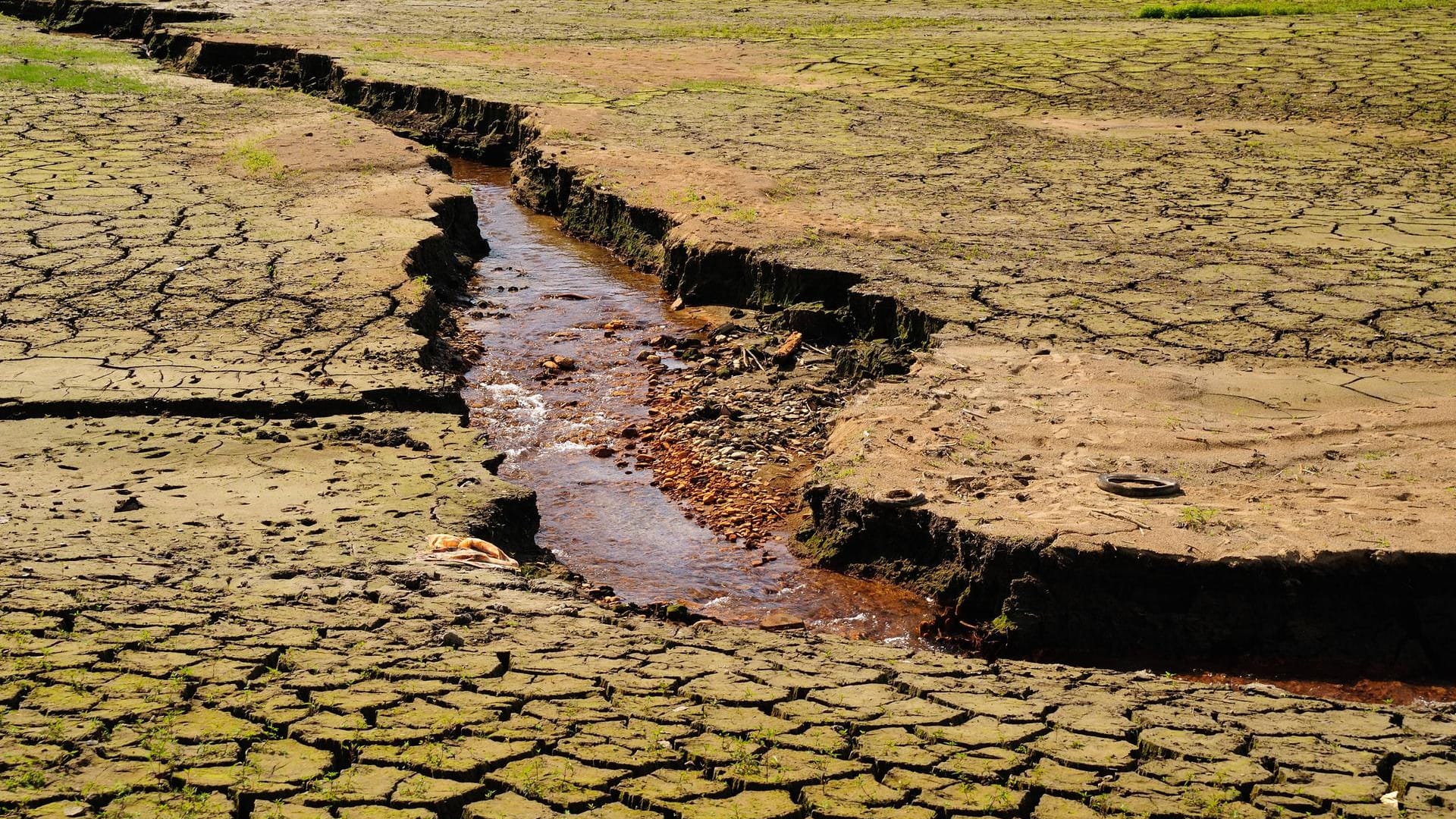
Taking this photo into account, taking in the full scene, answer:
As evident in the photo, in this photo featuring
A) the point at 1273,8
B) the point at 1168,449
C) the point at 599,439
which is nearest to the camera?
the point at 1168,449

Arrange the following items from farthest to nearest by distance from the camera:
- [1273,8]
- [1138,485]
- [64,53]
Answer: [1273,8], [64,53], [1138,485]

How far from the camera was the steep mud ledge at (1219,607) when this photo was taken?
430 cm

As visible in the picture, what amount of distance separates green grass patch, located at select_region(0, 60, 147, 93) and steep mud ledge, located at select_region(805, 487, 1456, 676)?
1043 cm

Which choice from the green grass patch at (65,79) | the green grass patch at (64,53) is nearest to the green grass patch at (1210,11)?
the green grass patch at (65,79)

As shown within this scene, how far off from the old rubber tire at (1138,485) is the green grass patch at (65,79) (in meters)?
10.3

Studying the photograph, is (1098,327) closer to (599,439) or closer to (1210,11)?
(599,439)

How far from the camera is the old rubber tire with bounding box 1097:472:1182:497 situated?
482 cm

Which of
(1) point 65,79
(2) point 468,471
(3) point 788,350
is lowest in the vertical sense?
(2) point 468,471

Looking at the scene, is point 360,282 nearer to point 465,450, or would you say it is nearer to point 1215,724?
point 465,450

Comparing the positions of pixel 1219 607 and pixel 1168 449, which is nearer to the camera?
pixel 1219 607

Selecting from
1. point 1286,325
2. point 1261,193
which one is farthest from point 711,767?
point 1261,193

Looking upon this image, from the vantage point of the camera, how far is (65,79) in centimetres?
1268

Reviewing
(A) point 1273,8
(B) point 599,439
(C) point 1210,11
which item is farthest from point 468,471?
(A) point 1273,8

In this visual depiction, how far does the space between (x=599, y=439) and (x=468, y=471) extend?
4.33 ft
